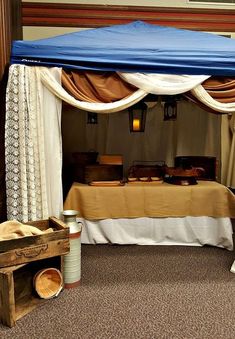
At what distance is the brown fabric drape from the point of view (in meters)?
2.44

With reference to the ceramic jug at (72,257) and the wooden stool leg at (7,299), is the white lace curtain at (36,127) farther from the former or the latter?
the wooden stool leg at (7,299)

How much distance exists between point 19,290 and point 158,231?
1.65 meters

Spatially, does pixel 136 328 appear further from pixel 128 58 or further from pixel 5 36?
pixel 5 36

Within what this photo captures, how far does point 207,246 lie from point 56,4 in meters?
3.85

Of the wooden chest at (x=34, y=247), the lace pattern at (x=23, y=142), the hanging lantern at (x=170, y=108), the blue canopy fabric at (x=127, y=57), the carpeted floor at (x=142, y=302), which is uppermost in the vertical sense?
the blue canopy fabric at (x=127, y=57)

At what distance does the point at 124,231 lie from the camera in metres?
3.22

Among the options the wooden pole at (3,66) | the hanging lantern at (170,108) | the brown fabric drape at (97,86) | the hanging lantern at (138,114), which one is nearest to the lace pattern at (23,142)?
the wooden pole at (3,66)

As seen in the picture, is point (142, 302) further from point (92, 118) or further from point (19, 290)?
point (92, 118)

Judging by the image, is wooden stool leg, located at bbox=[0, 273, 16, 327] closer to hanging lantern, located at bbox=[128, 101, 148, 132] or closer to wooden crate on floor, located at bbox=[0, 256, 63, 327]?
wooden crate on floor, located at bbox=[0, 256, 63, 327]

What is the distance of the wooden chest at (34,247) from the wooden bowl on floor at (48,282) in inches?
6.4

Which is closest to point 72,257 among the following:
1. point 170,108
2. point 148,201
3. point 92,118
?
point 148,201

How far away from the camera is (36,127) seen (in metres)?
2.39

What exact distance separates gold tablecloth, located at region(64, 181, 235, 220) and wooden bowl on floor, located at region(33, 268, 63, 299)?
0.99m

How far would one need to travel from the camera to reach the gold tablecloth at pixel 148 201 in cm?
314
